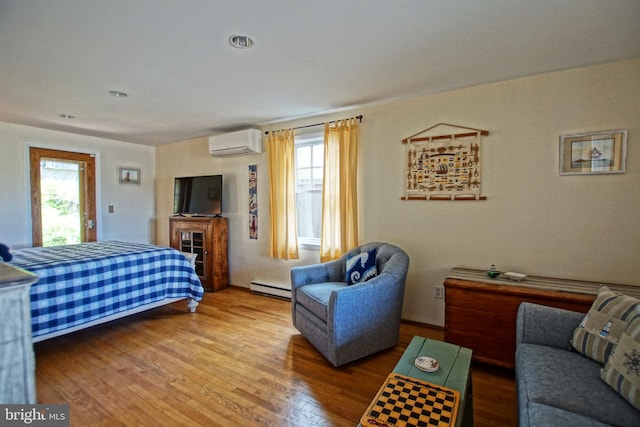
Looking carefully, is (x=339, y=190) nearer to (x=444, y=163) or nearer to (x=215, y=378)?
(x=444, y=163)

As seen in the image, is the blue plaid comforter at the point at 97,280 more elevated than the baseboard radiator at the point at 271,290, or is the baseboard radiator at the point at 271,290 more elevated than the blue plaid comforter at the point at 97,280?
the blue plaid comforter at the point at 97,280

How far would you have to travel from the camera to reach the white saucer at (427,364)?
154 centimetres

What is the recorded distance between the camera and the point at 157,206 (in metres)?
5.68

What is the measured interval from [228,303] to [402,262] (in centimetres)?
233

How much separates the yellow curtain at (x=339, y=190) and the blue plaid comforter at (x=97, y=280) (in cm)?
164

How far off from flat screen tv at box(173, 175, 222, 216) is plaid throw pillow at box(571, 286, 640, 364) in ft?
13.4

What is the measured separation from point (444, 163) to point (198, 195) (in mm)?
3554

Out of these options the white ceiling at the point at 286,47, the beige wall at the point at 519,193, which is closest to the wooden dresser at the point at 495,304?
the beige wall at the point at 519,193

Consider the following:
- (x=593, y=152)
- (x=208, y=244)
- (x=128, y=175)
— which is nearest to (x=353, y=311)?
(x=593, y=152)

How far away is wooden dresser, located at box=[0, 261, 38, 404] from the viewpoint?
115 cm

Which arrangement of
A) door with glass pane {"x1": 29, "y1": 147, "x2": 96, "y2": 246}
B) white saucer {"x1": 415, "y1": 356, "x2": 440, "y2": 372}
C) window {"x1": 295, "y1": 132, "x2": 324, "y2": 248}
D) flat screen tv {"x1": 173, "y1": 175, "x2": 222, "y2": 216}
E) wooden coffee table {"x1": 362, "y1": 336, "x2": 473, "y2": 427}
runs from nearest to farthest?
wooden coffee table {"x1": 362, "y1": 336, "x2": 473, "y2": 427}
white saucer {"x1": 415, "y1": 356, "x2": 440, "y2": 372}
window {"x1": 295, "y1": 132, "x2": 324, "y2": 248}
door with glass pane {"x1": 29, "y1": 147, "x2": 96, "y2": 246}
flat screen tv {"x1": 173, "y1": 175, "x2": 222, "y2": 216}

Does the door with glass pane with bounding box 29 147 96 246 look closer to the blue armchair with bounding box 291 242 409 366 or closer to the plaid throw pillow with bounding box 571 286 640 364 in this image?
the blue armchair with bounding box 291 242 409 366

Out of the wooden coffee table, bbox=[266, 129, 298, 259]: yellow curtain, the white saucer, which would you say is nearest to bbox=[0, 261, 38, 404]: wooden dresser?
the wooden coffee table

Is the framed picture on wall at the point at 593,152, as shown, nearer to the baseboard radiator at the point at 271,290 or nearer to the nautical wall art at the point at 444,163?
the nautical wall art at the point at 444,163
